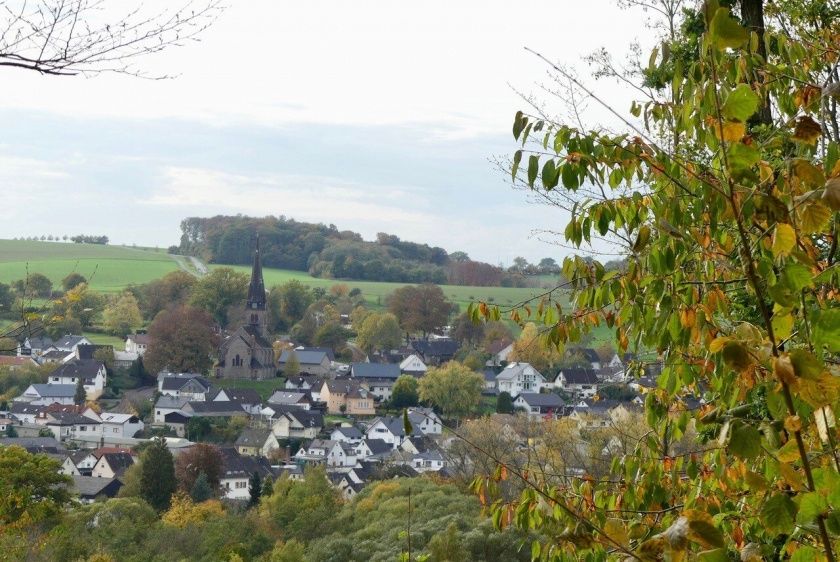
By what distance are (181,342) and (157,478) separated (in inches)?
1035

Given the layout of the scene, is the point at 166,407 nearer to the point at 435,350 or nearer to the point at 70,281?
the point at 435,350

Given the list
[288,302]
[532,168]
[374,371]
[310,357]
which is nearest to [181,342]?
[310,357]

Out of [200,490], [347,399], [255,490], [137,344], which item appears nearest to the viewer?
[200,490]

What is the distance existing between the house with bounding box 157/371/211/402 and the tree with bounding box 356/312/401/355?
45.2ft

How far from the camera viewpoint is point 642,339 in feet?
9.02

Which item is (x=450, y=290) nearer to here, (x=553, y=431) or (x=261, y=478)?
(x=261, y=478)

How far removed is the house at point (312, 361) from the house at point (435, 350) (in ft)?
18.9

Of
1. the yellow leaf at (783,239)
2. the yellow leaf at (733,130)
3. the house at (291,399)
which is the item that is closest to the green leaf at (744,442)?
the yellow leaf at (783,239)

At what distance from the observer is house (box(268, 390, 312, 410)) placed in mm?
46819

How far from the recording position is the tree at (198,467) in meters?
29.3

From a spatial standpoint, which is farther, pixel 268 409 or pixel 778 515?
pixel 268 409

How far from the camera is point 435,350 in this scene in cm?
5856

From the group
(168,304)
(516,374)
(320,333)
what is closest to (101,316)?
(168,304)

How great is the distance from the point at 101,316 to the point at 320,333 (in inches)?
564
